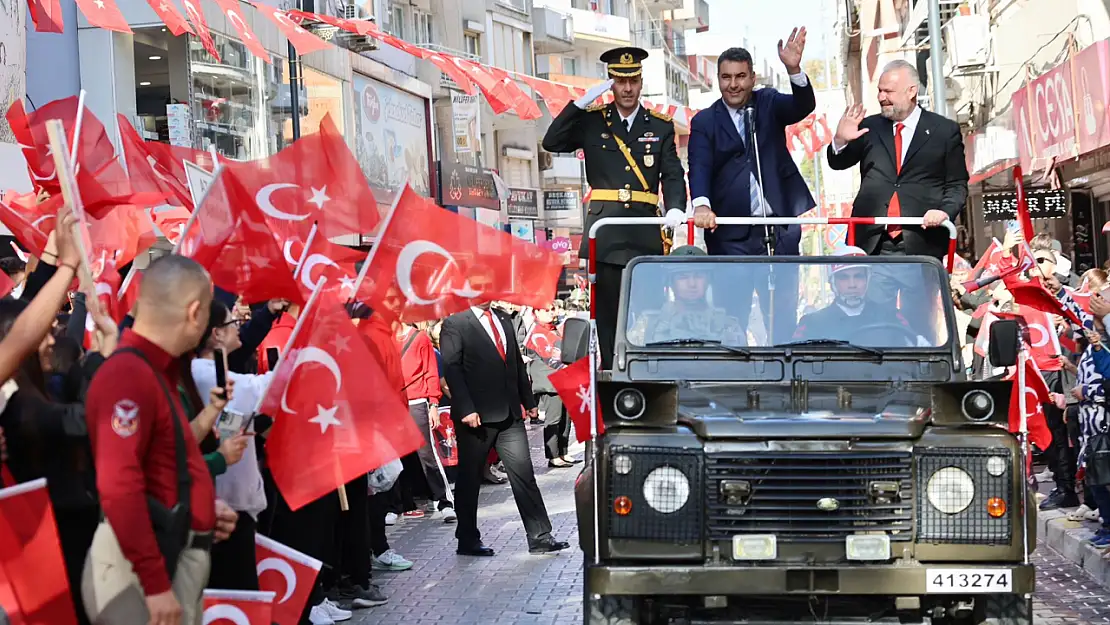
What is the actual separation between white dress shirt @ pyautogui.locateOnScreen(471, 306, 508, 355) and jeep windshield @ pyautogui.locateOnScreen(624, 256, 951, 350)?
193 inches

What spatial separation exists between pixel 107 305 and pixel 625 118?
3.60 m

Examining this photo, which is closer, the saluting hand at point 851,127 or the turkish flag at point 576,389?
the turkish flag at point 576,389

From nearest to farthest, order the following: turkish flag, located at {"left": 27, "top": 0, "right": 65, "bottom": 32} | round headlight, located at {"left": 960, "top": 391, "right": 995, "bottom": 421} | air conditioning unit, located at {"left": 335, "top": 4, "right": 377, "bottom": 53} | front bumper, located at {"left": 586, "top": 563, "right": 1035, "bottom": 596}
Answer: front bumper, located at {"left": 586, "top": 563, "right": 1035, "bottom": 596}, round headlight, located at {"left": 960, "top": 391, "right": 995, "bottom": 421}, turkish flag, located at {"left": 27, "top": 0, "right": 65, "bottom": 32}, air conditioning unit, located at {"left": 335, "top": 4, "right": 377, "bottom": 53}

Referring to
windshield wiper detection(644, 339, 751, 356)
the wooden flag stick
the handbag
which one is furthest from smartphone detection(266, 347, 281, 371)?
the handbag

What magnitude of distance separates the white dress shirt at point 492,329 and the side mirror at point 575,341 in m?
5.18

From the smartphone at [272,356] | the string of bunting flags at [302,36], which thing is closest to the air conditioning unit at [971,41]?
the string of bunting flags at [302,36]

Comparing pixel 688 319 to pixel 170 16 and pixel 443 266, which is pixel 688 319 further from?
pixel 170 16

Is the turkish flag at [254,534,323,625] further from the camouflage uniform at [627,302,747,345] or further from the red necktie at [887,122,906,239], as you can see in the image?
the red necktie at [887,122,906,239]

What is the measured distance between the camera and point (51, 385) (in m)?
6.25

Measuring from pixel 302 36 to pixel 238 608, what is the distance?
40.9 ft

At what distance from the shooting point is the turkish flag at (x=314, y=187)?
8.03 m

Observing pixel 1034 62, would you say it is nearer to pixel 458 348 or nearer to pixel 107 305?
pixel 458 348

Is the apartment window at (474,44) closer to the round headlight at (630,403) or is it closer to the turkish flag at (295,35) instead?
the turkish flag at (295,35)

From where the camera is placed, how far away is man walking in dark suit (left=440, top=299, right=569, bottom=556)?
40.7 feet
